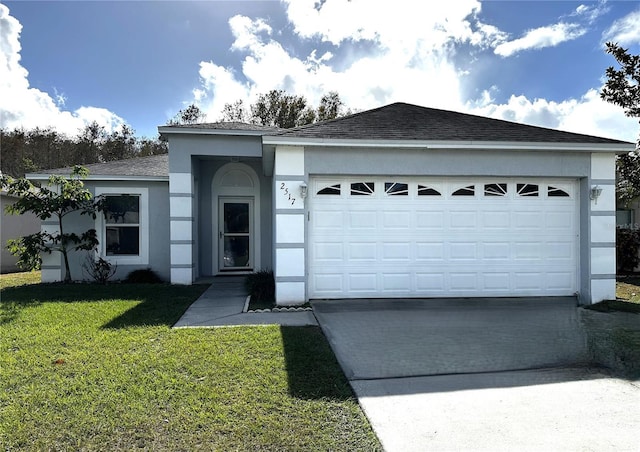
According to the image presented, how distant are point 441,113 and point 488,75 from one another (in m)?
3.19

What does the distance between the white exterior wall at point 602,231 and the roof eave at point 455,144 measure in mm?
318

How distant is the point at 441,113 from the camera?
9.78 metres

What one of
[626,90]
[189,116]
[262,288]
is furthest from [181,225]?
[189,116]

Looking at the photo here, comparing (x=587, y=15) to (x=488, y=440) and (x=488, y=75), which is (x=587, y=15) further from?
(x=488, y=440)

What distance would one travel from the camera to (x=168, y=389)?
3686 millimetres

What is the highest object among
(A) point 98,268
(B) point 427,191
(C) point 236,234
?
(B) point 427,191

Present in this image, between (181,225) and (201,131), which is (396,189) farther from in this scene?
(181,225)

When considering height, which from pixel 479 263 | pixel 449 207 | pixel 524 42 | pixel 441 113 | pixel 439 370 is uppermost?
pixel 524 42

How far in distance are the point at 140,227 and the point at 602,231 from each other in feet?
39.1

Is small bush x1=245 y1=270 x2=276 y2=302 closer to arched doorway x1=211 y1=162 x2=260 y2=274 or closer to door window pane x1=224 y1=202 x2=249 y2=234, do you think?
arched doorway x1=211 y1=162 x2=260 y2=274

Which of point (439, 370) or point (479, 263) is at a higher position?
point (479, 263)

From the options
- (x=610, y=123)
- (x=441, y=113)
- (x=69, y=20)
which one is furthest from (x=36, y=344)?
(x=610, y=123)

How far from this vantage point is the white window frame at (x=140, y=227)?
36.8 ft

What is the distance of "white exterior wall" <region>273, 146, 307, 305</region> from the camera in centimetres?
756
